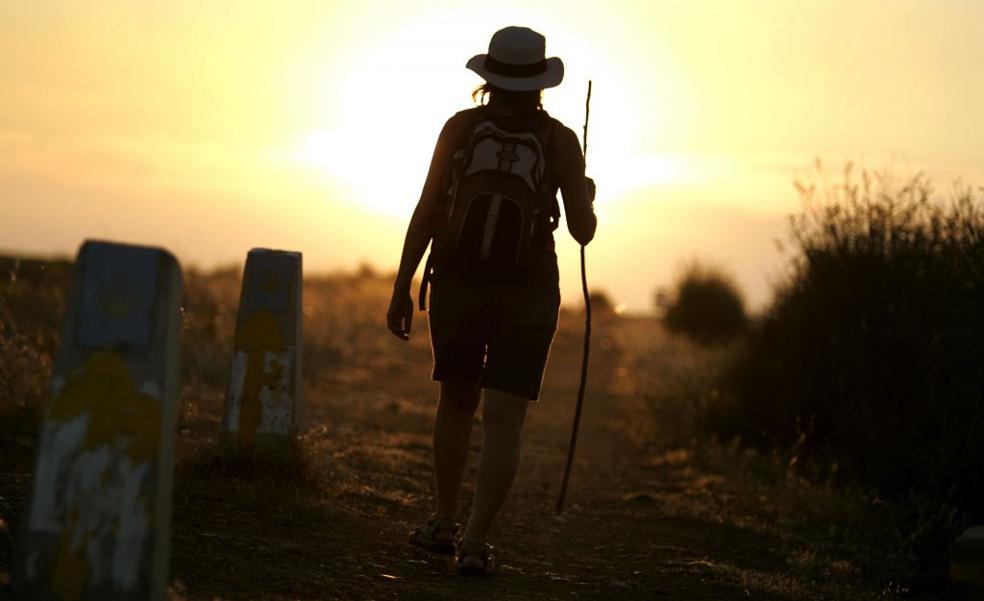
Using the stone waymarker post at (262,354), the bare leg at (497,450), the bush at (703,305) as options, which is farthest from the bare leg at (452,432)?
the bush at (703,305)

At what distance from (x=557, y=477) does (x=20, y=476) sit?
461cm

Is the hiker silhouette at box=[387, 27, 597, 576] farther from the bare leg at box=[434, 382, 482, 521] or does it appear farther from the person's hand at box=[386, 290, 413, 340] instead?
the person's hand at box=[386, 290, 413, 340]

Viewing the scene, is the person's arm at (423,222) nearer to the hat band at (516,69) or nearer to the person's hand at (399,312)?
the person's hand at (399,312)

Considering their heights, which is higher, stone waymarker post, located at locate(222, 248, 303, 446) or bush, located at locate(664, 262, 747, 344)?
bush, located at locate(664, 262, 747, 344)

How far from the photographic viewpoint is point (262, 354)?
7.32 metres

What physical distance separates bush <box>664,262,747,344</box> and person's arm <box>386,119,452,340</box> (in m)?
25.6

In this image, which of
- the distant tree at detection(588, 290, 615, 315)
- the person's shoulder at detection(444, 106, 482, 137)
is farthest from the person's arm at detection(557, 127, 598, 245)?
the distant tree at detection(588, 290, 615, 315)

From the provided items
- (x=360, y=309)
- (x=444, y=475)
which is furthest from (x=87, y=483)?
(x=360, y=309)

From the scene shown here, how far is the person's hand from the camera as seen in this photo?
6043 mm

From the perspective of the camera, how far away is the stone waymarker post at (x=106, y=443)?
382 centimetres

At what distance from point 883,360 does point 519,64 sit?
645 centimetres

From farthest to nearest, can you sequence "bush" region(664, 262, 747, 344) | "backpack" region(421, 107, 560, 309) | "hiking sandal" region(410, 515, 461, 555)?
1. "bush" region(664, 262, 747, 344)
2. "hiking sandal" region(410, 515, 461, 555)
3. "backpack" region(421, 107, 560, 309)

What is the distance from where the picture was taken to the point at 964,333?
10148 millimetres

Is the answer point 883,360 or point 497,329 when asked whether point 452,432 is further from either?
point 883,360
